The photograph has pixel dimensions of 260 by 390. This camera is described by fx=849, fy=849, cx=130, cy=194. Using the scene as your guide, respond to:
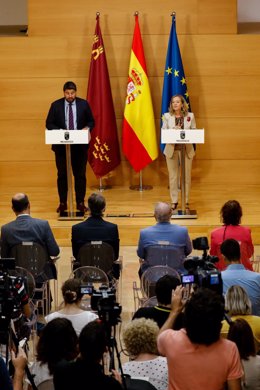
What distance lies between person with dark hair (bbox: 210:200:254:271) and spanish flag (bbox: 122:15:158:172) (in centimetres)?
460

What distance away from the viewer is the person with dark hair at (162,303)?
213 inches

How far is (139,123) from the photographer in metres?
12.0

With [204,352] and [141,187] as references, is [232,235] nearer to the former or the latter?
[204,352]

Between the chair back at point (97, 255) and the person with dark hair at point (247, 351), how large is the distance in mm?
2897

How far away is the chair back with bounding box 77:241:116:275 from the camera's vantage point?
7.41 meters

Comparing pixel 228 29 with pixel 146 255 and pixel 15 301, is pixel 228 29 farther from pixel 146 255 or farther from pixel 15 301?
pixel 15 301

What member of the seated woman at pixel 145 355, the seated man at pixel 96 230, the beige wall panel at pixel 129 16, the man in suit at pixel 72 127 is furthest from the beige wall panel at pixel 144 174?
the seated woman at pixel 145 355

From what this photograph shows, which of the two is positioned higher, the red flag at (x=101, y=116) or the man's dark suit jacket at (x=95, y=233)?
the red flag at (x=101, y=116)

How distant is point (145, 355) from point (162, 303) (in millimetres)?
860

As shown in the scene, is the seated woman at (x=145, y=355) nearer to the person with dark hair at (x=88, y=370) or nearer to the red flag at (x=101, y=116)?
the person with dark hair at (x=88, y=370)

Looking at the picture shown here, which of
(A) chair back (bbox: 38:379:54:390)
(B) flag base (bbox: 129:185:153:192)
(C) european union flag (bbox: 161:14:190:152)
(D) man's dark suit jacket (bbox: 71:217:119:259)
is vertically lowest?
(A) chair back (bbox: 38:379:54:390)

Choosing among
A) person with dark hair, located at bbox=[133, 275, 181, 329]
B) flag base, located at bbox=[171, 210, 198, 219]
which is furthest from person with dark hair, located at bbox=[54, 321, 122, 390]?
flag base, located at bbox=[171, 210, 198, 219]

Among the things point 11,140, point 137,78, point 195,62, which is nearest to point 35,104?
point 11,140

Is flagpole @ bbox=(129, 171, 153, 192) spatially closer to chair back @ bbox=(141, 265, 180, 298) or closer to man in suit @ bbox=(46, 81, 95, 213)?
man in suit @ bbox=(46, 81, 95, 213)
